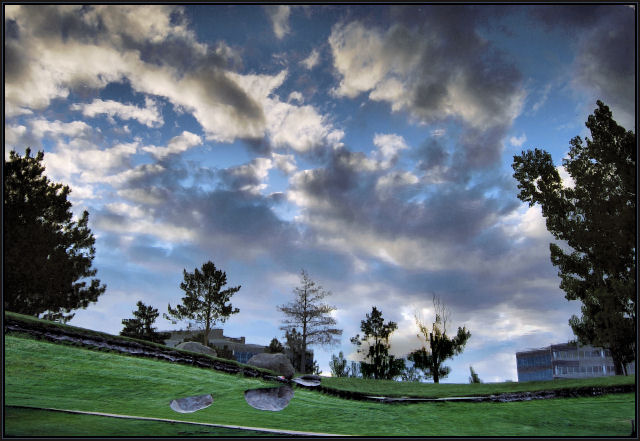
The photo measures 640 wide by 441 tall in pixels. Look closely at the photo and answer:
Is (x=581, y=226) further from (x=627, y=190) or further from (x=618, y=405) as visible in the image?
(x=618, y=405)

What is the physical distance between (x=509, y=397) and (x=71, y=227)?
126ft

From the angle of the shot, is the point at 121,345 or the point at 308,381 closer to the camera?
the point at 121,345

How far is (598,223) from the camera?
2553cm

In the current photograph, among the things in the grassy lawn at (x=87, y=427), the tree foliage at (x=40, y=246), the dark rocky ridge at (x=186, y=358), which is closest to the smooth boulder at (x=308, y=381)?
the dark rocky ridge at (x=186, y=358)

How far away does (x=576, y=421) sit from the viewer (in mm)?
14578

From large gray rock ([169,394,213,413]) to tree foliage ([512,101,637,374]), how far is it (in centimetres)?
2136

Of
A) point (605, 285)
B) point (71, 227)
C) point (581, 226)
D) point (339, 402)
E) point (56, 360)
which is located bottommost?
point (339, 402)

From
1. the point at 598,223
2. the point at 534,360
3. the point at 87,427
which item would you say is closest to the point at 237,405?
the point at 87,427

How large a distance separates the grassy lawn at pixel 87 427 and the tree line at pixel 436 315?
9.37 m

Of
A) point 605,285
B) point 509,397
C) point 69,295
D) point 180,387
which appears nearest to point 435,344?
point 605,285

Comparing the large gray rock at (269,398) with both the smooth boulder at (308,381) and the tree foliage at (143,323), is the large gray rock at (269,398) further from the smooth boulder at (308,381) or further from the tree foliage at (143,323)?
the tree foliage at (143,323)

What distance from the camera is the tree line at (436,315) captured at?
24688 millimetres

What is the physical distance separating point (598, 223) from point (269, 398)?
20.7m

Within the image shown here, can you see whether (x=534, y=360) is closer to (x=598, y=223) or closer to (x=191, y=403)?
(x=598, y=223)
